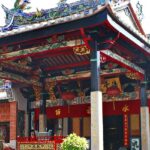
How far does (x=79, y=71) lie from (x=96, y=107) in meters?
5.22

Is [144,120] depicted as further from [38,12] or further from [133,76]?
[38,12]

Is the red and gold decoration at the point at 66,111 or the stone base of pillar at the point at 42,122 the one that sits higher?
the red and gold decoration at the point at 66,111

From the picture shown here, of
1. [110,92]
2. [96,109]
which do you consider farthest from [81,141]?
[110,92]

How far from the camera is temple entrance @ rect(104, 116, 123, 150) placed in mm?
15977

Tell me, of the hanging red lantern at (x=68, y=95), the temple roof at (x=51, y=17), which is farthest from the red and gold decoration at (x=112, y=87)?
the temple roof at (x=51, y=17)

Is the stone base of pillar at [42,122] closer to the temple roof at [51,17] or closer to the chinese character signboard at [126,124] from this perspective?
the chinese character signboard at [126,124]

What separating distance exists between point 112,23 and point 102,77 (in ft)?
17.8

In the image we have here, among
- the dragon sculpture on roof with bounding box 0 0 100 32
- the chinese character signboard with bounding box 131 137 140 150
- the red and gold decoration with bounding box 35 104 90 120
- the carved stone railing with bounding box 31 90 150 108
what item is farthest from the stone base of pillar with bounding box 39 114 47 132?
the dragon sculpture on roof with bounding box 0 0 100 32

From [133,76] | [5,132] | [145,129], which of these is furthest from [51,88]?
[145,129]

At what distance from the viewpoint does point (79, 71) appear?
15453 millimetres

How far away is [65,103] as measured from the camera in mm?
16984

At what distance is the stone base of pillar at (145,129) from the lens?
13.6 m

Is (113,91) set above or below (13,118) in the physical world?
above

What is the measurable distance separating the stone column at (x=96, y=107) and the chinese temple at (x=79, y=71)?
1.1 inches
